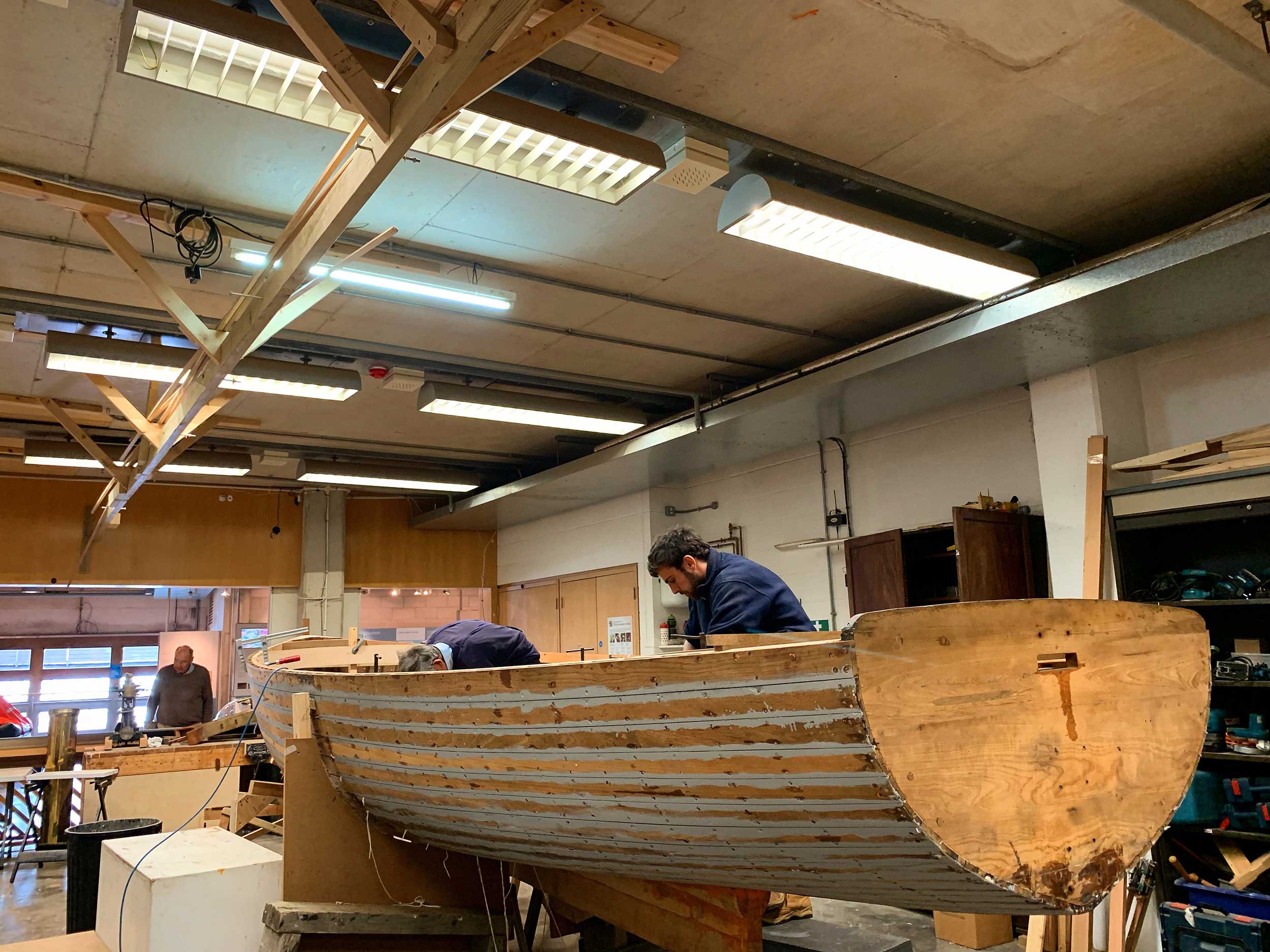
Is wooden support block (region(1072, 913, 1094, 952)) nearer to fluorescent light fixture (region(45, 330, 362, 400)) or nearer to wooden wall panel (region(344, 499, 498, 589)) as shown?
fluorescent light fixture (region(45, 330, 362, 400))

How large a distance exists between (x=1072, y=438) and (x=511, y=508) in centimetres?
567

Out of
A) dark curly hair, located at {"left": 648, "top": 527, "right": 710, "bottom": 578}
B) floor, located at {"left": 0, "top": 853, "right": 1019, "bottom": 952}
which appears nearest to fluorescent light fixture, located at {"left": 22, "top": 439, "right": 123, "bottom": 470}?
floor, located at {"left": 0, "top": 853, "right": 1019, "bottom": 952}

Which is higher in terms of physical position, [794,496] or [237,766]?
[794,496]

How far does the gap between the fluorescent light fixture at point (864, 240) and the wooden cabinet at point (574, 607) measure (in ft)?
14.0

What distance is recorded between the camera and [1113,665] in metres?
1.79

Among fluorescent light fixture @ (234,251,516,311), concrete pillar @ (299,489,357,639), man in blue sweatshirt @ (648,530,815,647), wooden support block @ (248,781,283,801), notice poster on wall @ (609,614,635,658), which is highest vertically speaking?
fluorescent light fixture @ (234,251,516,311)

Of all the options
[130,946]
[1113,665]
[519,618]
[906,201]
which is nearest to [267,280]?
[130,946]

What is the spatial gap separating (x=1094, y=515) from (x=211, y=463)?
20.7ft

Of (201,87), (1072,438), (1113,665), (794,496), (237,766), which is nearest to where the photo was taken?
(1113,665)

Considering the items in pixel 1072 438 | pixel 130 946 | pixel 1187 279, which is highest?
pixel 1187 279

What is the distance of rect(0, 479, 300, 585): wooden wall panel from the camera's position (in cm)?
816

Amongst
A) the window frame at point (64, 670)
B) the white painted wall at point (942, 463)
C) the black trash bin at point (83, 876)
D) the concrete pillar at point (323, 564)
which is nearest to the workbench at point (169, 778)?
the black trash bin at point (83, 876)

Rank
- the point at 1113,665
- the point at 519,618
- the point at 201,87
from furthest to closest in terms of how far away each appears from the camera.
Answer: the point at 519,618
the point at 201,87
the point at 1113,665

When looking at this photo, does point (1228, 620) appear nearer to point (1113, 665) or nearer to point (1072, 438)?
point (1072, 438)
